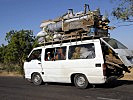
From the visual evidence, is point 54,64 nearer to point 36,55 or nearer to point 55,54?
point 55,54

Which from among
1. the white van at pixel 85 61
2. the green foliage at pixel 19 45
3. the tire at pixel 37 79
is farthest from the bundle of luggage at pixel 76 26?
the green foliage at pixel 19 45

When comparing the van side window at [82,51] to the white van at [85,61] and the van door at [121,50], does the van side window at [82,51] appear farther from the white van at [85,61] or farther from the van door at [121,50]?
the van door at [121,50]

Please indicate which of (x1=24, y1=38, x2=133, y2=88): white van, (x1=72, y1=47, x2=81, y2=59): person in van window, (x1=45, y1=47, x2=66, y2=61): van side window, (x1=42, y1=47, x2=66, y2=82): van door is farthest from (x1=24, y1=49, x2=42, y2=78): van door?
(x1=72, y1=47, x2=81, y2=59): person in van window

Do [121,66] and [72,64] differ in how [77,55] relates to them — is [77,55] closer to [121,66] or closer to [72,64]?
[72,64]

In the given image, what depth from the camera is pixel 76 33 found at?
38.8 ft

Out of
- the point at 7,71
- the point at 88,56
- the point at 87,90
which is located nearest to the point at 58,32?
the point at 88,56

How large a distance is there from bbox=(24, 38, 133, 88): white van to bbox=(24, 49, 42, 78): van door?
220 mm

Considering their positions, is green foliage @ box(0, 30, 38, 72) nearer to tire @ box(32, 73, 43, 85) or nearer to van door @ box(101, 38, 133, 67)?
tire @ box(32, 73, 43, 85)

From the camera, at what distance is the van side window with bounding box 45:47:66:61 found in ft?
39.3

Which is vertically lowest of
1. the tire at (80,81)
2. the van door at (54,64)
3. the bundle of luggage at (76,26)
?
the tire at (80,81)

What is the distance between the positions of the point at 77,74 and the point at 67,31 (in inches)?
87.0

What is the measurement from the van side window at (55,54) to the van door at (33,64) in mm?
557

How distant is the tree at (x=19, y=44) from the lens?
21.7 metres

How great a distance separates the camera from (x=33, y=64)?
13.2m
